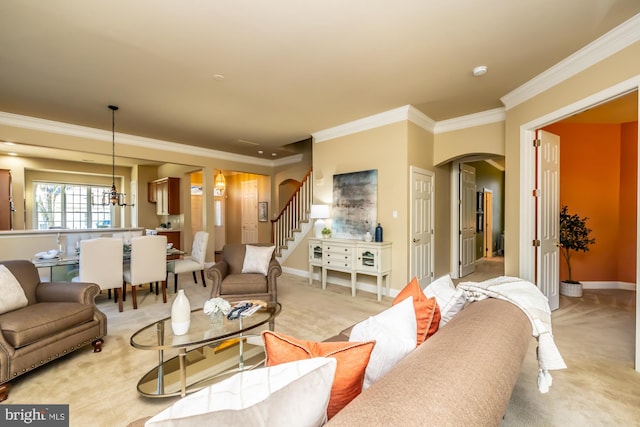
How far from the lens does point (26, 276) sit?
262 cm

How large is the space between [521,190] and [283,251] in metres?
4.54

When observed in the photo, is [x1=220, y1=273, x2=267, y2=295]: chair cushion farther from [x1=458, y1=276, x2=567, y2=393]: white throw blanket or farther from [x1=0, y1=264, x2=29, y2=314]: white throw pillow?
[x1=458, y1=276, x2=567, y2=393]: white throw blanket

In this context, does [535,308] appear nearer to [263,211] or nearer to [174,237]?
[263,211]

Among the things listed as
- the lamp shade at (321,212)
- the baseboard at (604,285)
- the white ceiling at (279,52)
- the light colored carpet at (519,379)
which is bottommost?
the light colored carpet at (519,379)

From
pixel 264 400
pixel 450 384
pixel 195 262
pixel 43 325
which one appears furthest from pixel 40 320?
pixel 450 384

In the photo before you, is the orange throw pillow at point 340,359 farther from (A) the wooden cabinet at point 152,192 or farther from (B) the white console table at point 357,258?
(A) the wooden cabinet at point 152,192

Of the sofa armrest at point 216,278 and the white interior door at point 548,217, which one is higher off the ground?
the white interior door at point 548,217

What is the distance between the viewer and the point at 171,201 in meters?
7.75

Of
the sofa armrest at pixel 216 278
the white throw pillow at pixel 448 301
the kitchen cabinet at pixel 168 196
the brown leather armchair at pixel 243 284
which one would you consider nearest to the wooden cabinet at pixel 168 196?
the kitchen cabinet at pixel 168 196

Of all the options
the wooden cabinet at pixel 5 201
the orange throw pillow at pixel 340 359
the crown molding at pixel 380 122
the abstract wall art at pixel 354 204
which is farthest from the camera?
the wooden cabinet at pixel 5 201

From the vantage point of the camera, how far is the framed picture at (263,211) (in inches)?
336

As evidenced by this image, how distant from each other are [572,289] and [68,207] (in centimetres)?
1146

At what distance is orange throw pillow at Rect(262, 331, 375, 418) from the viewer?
3.17 ft

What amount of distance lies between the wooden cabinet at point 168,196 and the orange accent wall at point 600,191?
8319 millimetres
